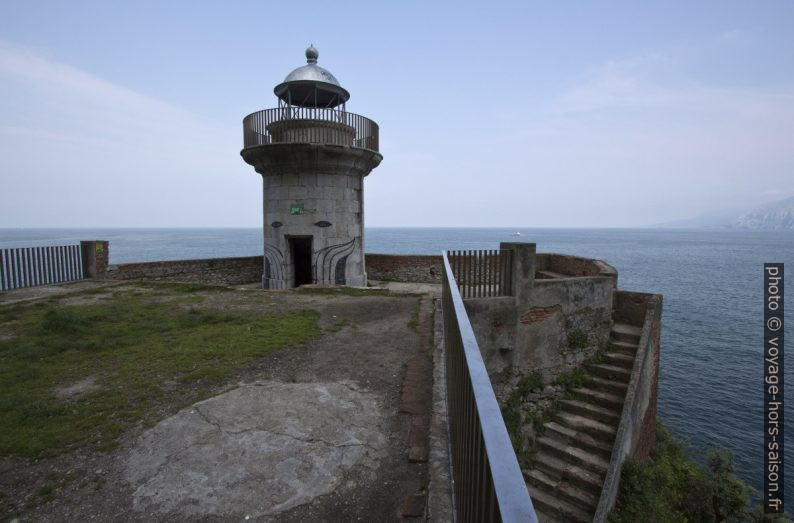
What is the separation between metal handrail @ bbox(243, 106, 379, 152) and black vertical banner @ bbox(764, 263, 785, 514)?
→ 46.9 feet

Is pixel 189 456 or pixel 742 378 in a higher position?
pixel 189 456

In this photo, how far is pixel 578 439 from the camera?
10703 millimetres

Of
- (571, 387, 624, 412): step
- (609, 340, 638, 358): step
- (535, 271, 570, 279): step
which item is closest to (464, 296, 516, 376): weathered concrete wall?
(571, 387, 624, 412): step

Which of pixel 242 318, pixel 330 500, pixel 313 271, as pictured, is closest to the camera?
pixel 330 500

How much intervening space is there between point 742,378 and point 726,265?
62475mm

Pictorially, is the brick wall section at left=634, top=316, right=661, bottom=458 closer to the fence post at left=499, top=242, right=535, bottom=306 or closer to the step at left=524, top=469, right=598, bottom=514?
the step at left=524, top=469, right=598, bottom=514

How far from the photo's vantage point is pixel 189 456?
Answer: 13.4ft

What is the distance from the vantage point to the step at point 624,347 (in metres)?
12.0

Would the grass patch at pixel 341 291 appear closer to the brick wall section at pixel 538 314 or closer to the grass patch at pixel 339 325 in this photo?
the grass patch at pixel 339 325

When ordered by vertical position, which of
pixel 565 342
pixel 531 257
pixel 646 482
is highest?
pixel 531 257

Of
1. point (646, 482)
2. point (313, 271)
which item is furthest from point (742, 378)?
point (313, 271)

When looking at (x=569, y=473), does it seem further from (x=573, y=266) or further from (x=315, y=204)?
(x=315, y=204)

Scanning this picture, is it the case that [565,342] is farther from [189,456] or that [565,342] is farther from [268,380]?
[189,456]

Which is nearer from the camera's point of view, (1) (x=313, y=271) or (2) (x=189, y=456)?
(2) (x=189, y=456)
